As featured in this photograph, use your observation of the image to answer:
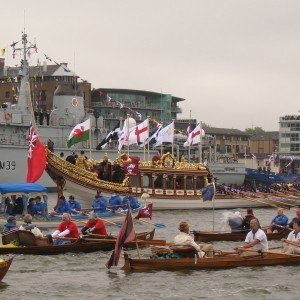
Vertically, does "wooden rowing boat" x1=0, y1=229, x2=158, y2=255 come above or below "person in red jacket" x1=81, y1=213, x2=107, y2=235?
below

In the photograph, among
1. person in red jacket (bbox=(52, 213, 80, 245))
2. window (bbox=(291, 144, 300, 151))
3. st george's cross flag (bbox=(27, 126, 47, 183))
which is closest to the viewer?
person in red jacket (bbox=(52, 213, 80, 245))

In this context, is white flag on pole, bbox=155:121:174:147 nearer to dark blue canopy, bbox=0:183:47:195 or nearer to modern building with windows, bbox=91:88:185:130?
dark blue canopy, bbox=0:183:47:195

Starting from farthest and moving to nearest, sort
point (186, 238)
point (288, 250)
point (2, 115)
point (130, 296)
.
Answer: point (2, 115), point (288, 250), point (186, 238), point (130, 296)

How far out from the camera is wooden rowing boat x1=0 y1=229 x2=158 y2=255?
102 ft

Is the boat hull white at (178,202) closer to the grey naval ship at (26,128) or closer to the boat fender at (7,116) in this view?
the grey naval ship at (26,128)

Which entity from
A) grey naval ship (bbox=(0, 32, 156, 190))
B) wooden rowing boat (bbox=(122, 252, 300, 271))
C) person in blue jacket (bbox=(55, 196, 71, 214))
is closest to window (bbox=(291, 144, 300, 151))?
grey naval ship (bbox=(0, 32, 156, 190))

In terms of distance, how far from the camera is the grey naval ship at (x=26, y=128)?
75938 mm

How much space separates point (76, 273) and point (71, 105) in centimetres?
6254

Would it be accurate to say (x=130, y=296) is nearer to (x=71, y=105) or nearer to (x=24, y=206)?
(x=24, y=206)

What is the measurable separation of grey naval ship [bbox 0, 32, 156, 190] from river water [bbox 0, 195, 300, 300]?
39.6m

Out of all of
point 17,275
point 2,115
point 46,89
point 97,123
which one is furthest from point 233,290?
point 46,89

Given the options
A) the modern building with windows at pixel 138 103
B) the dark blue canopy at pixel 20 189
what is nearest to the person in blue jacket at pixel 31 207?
Answer: the dark blue canopy at pixel 20 189

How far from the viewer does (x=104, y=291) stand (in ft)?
83.8

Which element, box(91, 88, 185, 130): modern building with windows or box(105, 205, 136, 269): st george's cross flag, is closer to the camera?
box(105, 205, 136, 269): st george's cross flag
